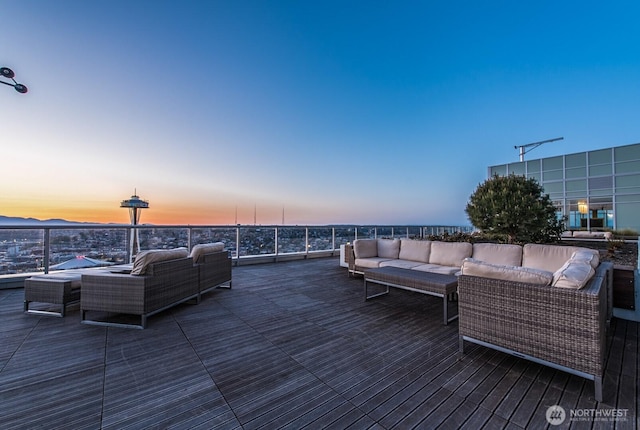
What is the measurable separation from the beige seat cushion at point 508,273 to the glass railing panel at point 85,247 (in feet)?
21.8

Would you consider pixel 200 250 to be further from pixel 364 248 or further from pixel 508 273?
pixel 508 273

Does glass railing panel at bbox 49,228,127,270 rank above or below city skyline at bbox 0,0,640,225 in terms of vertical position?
below

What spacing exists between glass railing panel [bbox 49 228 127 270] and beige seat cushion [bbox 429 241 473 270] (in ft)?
21.7

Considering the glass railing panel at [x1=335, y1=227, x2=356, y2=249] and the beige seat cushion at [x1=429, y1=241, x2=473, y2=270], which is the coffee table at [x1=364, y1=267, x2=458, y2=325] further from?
the glass railing panel at [x1=335, y1=227, x2=356, y2=249]

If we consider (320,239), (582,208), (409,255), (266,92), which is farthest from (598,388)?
(582,208)

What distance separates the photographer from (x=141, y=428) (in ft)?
4.78

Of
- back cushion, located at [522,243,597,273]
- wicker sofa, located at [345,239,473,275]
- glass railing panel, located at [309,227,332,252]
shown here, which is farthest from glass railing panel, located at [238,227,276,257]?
back cushion, located at [522,243,597,273]

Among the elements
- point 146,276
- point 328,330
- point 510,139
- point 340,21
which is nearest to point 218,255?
point 146,276

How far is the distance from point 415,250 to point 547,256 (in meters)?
2.09

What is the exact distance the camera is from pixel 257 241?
7.72 m

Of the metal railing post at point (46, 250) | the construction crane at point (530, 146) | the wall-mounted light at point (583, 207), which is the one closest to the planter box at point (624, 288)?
the metal railing post at point (46, 250)

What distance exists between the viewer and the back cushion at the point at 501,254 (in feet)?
13.4

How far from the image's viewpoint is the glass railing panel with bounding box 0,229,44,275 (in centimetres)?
461

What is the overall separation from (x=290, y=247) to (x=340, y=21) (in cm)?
653
